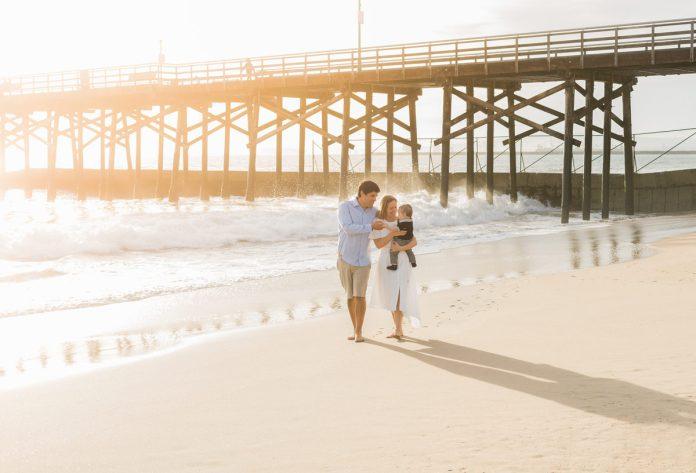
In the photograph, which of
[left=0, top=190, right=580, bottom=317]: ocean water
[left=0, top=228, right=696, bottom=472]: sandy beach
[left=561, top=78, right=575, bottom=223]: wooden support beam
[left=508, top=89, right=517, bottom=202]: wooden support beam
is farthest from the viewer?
[left=508, top=89, right=517, bottom=202]: wooden support beam

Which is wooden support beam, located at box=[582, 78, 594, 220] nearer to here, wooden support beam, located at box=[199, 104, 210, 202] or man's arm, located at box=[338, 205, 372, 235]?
wooden support beam, located at box=[199, 104, 210, 202]

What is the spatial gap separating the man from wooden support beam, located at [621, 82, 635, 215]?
1695 cm

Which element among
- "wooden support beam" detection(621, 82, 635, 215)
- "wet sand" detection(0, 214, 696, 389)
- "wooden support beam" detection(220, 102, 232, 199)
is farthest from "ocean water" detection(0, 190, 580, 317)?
"wooden support beam" detection(220, 102, 232, 199)

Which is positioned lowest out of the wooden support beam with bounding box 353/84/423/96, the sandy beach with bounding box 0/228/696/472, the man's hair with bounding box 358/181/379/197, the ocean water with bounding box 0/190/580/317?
the sandy beach with bounding box 0/228/696/472

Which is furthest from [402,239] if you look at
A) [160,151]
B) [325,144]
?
[160,151]

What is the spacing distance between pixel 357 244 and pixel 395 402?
7.54 feet

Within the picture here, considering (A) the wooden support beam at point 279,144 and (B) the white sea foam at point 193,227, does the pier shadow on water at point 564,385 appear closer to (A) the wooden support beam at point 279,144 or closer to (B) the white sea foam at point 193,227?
(B) the white sea foam at point 193,227

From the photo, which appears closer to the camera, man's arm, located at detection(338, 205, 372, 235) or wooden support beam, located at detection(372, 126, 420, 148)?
man's arm, located at detection(338, 205, 372, 235)

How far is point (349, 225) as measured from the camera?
22.9 feet

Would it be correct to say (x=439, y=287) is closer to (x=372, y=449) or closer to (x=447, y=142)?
(x=372, y=449)

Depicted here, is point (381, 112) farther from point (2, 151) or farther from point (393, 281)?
point (2, 151)

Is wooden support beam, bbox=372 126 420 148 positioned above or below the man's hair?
above

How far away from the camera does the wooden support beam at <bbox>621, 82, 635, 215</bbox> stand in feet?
74.7

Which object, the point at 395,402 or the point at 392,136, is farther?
the point at 392,136
